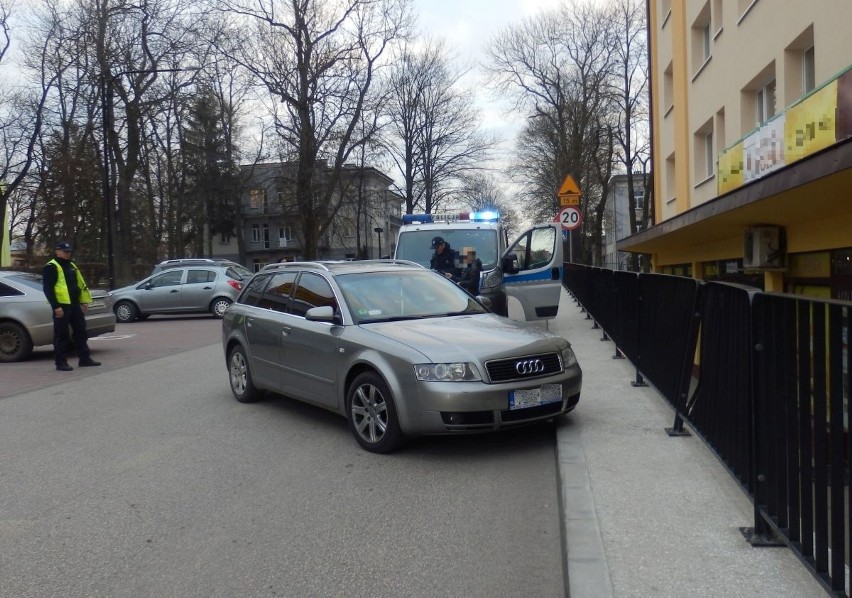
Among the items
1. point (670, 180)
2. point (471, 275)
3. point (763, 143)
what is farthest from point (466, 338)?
point (670, 180)

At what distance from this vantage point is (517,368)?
624cm

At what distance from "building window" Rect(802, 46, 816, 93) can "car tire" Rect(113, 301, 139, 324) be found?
18.9 m

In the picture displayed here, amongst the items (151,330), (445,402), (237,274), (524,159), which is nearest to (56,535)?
(445,402)

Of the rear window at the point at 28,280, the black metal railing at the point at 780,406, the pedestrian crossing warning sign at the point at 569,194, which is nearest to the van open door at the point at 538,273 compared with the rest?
the pedestrian crossing warning sign at the point at 569,194

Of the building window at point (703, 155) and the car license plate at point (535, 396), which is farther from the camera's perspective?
the building window at point (703, 155)

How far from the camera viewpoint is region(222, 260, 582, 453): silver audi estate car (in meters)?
6.06

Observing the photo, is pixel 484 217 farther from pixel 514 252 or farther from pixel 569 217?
pixel 569 217

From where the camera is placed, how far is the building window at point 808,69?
12414mm

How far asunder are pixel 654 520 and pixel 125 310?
860 inches

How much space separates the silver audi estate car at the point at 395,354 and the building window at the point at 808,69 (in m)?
7.81

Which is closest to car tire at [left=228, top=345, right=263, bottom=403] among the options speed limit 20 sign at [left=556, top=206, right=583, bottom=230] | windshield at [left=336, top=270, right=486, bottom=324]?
windshield at [left=336, top=270, right=486, bottom=324]

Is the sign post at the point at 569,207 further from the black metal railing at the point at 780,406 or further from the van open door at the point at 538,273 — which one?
the black metal railing at the point at 780,406

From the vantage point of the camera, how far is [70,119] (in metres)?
38.5

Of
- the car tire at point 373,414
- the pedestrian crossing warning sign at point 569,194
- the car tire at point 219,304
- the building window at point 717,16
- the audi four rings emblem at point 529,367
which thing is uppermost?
the building window at point 717,16
